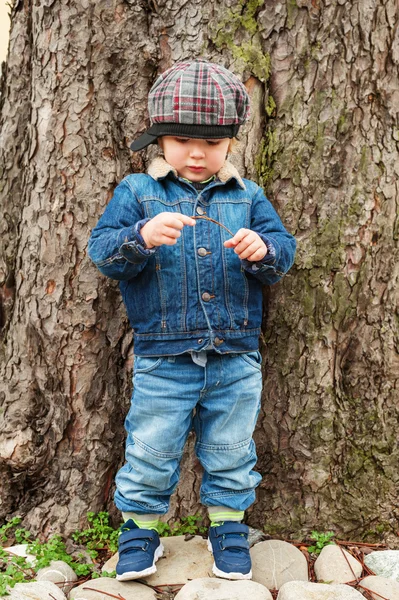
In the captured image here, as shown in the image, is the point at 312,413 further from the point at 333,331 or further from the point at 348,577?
the point at 348,577

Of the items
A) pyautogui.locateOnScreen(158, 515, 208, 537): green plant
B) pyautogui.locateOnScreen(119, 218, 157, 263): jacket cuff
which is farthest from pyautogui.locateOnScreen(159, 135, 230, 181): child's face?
pyautogui.locateOnScreen(158, 515, 208, 537): green plant

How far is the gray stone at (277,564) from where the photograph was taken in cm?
295

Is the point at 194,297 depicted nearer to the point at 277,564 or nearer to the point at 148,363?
the point at 148,363

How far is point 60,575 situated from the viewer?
2.95 m

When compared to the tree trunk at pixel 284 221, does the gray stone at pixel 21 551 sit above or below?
below

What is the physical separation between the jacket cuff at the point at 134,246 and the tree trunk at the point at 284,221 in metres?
0.61

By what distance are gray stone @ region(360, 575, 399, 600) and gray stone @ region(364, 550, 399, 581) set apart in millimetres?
68

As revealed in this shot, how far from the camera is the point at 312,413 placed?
10.4ft

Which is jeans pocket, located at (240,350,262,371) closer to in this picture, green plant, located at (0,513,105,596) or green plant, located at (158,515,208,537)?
green plant, located at (158,515,208,537)

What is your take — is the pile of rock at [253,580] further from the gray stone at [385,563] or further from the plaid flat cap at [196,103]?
the plaid flat cap at [196,103]

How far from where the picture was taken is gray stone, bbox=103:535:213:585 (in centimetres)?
292

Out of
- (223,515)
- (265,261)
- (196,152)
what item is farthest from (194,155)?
(223,515)

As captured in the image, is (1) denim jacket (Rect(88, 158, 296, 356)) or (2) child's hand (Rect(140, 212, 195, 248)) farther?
(1) denim jacket (Rect(88, 158, 296, 356))

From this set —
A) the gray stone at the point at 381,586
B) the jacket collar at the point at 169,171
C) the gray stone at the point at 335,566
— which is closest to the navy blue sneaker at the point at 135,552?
the gray stone at the point at 335,566
